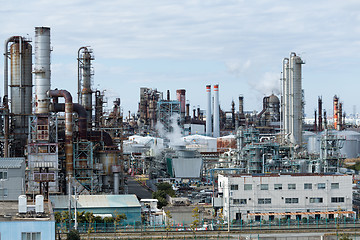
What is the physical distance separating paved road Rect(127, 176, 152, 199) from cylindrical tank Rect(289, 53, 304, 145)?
66.0 ft

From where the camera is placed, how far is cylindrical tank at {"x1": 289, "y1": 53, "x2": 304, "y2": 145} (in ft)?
266

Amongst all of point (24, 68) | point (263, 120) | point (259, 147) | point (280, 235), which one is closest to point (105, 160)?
point (24, 68)

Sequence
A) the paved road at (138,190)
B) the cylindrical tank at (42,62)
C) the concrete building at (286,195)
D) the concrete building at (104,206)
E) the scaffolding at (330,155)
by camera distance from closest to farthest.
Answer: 1. the concrete building at (104,206)
2. the concrete building at (286,195)
3. the cylindrical tank at (42,62)
4. the scaffolding at (330,155)
5. the paved road at (138,190)

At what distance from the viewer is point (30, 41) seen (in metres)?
61.5

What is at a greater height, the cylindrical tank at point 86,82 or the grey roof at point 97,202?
the cylindrical tank at point 86,82

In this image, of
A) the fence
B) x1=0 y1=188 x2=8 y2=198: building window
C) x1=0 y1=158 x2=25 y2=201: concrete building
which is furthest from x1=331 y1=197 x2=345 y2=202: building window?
x1=0 y1=188 x2=8 y2=198: building window

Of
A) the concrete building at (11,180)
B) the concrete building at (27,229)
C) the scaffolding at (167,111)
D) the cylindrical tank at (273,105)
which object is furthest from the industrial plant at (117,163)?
the cylindrical tank at (273,105)

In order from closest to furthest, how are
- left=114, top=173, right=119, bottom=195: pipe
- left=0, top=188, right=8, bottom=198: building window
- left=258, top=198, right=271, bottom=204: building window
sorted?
left=0, top=188, right=8, bottom=198: building window → left=258, top=198, right=271, bottom=204: building window → left=114, top=173, right=119, bottom=195: pipe

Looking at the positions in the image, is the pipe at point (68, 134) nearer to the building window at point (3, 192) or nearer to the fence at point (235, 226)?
the building window at point (3, 192)

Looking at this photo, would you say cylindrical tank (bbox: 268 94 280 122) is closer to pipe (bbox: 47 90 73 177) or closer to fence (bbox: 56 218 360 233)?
pipe (bbox: 47 90 73 177)

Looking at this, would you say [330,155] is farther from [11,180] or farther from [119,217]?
[11,180]

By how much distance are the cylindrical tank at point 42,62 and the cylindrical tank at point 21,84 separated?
233cm

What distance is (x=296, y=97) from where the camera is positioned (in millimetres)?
81312

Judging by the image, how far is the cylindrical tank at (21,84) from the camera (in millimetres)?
60531
